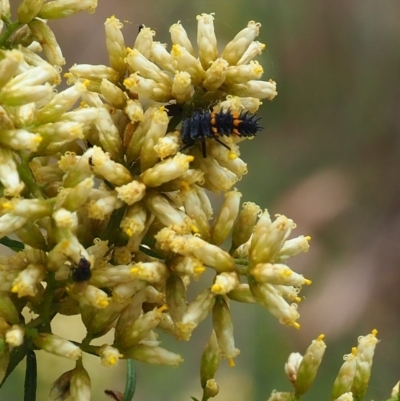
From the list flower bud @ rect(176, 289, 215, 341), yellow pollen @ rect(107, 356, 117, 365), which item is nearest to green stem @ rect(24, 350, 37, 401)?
yellow pollen @ rect(107, 356, 117, 365)

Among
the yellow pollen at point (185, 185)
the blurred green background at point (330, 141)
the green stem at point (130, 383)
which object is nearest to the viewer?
the yellow pollen at point (185, 185)

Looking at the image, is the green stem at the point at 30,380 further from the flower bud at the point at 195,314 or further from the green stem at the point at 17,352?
the flower bud at the point at 195,314

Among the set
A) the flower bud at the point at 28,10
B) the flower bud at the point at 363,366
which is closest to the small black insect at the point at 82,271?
the flower bud at the point at 28,10

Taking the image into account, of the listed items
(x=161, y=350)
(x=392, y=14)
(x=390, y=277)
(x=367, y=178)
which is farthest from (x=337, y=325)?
(x=161, y=350)

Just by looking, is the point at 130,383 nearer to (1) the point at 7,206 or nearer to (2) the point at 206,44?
(1) the point at 7,206

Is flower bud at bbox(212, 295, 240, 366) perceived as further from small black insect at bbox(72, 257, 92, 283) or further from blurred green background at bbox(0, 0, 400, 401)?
blurred green background at bbox(0, 0, 400, 401)
